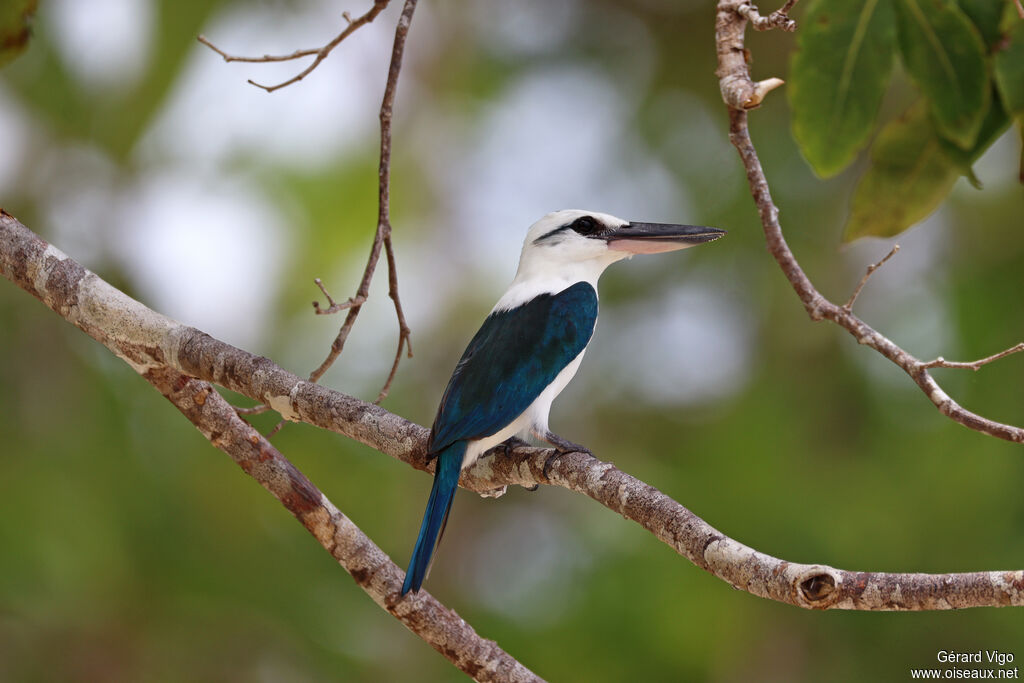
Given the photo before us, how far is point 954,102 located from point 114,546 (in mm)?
5054

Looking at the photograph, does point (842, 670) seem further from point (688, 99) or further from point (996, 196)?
point (688, 99)

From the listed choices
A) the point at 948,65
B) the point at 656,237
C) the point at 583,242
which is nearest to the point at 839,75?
the point at 948,65

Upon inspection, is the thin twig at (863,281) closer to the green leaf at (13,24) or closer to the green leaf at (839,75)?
the green leaf at (839,75)

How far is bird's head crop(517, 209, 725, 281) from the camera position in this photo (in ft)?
11.0

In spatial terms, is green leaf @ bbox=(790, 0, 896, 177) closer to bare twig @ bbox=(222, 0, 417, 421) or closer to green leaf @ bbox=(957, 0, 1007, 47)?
green leaf @ bbox=(957, 0, 1007, 47)

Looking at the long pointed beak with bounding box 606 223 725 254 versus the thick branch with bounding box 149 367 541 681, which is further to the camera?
the long pointed beak with bounding box 606 223 725 254

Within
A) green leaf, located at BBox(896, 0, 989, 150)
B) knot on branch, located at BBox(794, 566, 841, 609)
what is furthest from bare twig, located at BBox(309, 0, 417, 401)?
knot on branch, located at BBox(794, 566, 841, 609)

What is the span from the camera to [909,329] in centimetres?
627

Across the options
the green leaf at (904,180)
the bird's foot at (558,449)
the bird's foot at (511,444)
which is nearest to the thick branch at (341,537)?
the bird's foot at (558,449)

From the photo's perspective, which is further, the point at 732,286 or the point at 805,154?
the point at 732,286

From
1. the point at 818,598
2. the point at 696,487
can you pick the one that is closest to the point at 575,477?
the point at 818,598

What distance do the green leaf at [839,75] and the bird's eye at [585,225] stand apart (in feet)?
3.14

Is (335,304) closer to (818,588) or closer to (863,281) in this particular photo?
(863,281)

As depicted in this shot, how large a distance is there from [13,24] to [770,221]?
2109 millimetres
